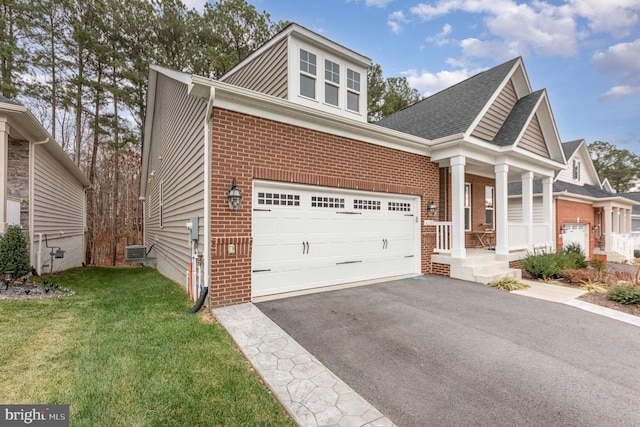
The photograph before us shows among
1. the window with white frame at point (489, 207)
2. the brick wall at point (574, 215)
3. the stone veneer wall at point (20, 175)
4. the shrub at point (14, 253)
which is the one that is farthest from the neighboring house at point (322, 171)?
the brick wall at point (574, 215)

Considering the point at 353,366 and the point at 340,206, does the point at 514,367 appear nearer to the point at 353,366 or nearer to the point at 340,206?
the point at 353,366

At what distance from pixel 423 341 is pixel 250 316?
2.60m

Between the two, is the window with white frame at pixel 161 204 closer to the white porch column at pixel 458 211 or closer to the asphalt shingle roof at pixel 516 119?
the white porch column at pixel 458 211

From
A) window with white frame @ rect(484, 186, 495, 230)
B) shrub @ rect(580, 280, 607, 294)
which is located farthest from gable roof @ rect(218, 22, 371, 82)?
shrub @ rect(580, 280, 607, 294)

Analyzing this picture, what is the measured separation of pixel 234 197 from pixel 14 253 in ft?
17.2

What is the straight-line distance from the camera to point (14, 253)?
5.95 meters

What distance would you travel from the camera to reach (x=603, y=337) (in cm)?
401

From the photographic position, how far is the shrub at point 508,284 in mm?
6660

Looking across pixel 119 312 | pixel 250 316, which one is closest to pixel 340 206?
pixel 250 316

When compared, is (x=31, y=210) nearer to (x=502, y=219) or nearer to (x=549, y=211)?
(x=502, y=219)

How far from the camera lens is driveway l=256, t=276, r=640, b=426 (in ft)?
7.93

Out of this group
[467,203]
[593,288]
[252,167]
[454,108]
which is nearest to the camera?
[252,167]

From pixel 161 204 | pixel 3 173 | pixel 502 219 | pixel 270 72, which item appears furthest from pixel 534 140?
pixel 3 173

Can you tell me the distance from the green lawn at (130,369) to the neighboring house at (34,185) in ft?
12.5
